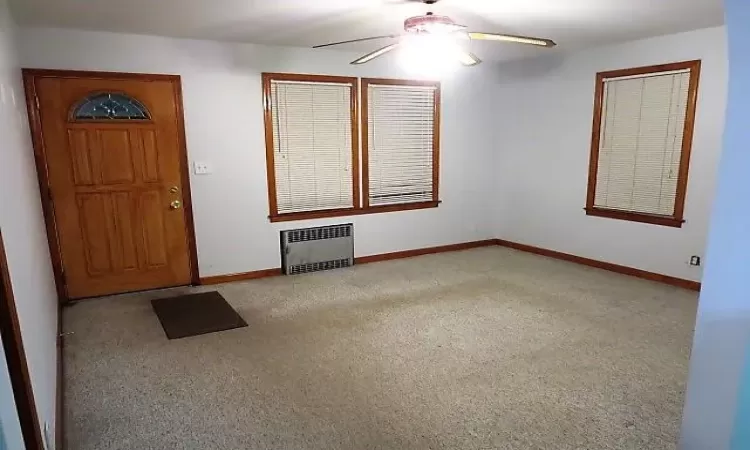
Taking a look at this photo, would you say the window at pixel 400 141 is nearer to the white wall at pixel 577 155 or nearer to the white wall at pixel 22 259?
the white wall at pixel 577 155

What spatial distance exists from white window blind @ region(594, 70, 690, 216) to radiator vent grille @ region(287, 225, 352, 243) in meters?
2.80

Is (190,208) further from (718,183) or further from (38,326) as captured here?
(718,183)

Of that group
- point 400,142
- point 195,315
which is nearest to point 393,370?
point 195,315

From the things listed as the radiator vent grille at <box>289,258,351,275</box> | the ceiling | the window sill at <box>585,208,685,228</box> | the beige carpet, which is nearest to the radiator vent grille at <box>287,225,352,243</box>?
the radiator vent grille at <box>289,258,351,275</box>

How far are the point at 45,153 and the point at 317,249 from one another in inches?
102

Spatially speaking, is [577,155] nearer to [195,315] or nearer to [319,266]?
[319,266]

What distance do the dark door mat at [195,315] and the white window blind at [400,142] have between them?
2146 mm

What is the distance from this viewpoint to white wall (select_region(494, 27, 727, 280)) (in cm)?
419

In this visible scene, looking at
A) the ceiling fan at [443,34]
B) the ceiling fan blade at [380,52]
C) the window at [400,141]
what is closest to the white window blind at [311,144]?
the window at [400,141]

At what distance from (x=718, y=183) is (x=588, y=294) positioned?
3448 mm

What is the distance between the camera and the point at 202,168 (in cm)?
453

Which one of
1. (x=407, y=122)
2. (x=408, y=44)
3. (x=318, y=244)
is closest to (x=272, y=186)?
(x=318, y=244)

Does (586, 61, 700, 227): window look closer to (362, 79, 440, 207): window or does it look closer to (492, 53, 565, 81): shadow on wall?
(492, 53, 565, 81): shadow on wall

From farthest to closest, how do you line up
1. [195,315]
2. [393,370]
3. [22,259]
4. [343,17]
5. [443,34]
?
[195,315], [343,17], [443,34], [393,370], [22,259]
